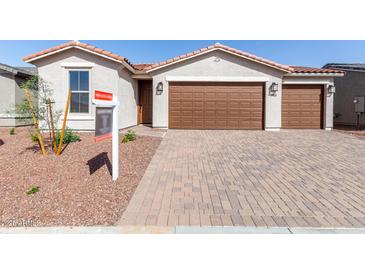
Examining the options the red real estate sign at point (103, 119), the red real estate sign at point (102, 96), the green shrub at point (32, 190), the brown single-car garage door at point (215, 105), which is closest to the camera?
the green shrub at point (32, 190)

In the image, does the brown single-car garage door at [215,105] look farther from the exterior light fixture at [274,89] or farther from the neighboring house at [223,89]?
the exterior light fixture at [274,89]

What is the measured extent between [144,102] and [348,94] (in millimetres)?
14295

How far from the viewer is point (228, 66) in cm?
1317

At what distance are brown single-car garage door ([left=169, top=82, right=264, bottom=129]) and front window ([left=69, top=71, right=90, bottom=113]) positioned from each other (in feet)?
14.2

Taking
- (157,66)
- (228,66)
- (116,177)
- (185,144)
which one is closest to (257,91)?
(228,66)

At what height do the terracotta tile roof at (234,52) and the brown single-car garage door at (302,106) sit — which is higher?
the terracotta tile roof at (234,52)

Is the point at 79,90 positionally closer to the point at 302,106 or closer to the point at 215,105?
the point at 215,105

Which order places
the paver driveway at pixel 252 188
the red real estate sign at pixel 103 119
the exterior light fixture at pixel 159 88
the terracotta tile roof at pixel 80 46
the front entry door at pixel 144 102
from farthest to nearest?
the front entry door at pixel 144 102, the exterior light fixture at pixel 159 88, the terracotta tile roof at pixel 80 46, the red real estate sign at pixel 103 119, the paver driveway at pixel 252 188

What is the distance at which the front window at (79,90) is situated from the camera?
445 inches

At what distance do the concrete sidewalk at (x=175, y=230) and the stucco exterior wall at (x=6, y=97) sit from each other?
13309mm

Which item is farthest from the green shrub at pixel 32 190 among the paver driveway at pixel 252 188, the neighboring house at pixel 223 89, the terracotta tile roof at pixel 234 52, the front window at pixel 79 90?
the terracotta tile roof at pixel 234 52

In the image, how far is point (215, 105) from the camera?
44.0 feet

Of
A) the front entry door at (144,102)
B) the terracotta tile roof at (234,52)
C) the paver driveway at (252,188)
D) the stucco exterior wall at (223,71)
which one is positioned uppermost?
the terracotta tile roof at (234,52)

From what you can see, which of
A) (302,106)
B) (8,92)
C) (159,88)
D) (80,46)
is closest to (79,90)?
(80,46)
